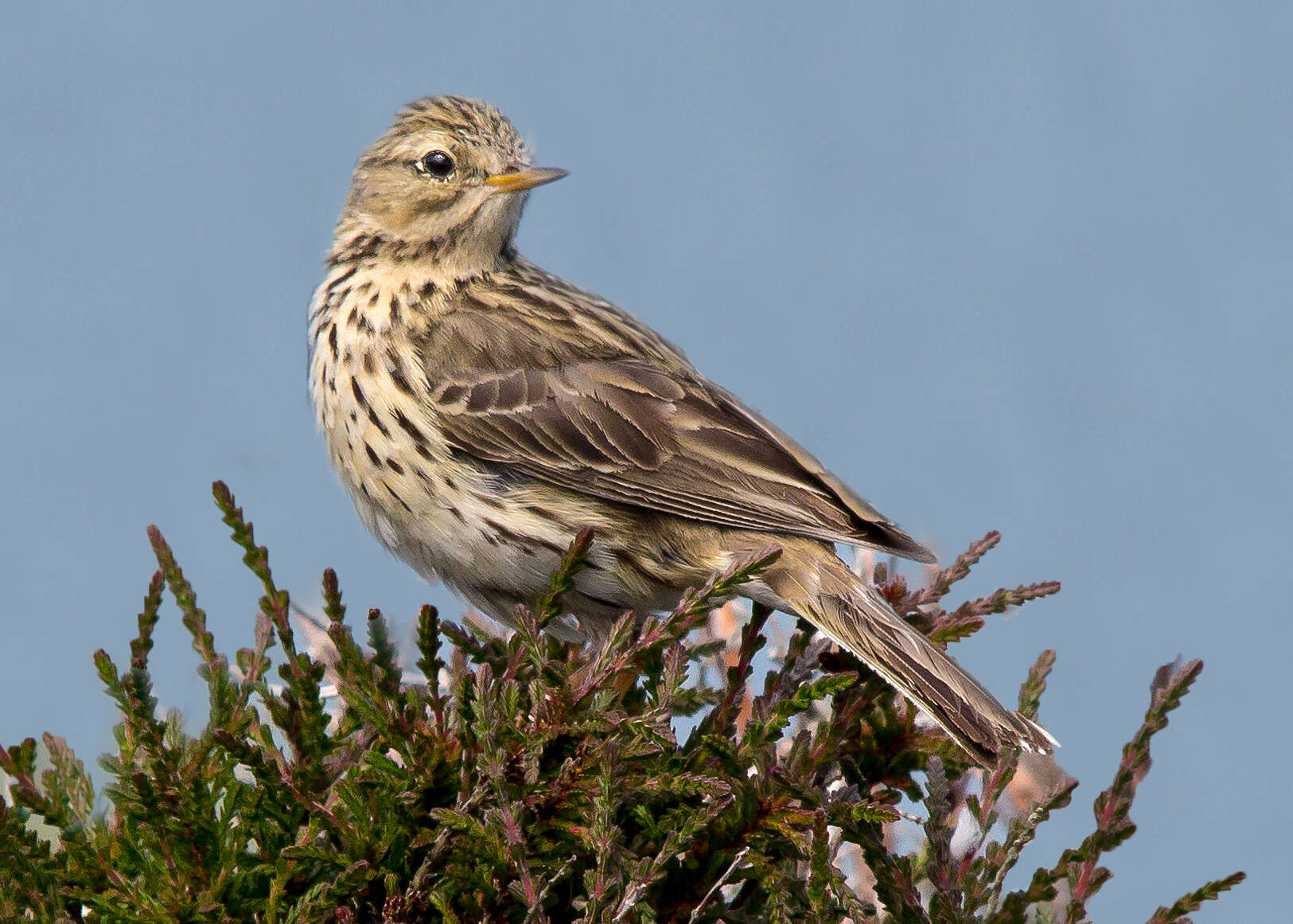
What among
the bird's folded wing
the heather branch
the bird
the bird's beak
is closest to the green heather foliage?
the heather branch

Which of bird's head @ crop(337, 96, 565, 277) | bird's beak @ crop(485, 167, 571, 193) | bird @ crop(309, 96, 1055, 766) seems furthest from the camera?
bird's head @ crop(337, 96, 565, 277)

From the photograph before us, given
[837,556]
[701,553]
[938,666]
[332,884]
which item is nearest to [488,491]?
[701,553]

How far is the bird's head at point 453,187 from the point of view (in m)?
6.45

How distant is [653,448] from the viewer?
5.65m

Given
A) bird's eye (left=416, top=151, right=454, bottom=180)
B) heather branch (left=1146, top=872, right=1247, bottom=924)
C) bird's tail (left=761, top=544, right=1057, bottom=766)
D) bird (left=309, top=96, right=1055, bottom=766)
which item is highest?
bird's eye (left=416, top=151, right=454, bottom=180)

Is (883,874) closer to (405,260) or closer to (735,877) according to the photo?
(735,877)

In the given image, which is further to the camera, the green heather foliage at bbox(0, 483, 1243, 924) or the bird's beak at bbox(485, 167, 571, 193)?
the bird's beak at bbox(485, 167, 571, 193)

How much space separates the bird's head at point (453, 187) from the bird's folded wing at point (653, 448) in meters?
0.85

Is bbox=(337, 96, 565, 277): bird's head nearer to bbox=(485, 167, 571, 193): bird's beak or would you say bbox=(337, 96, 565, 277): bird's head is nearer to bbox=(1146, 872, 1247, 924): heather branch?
bbox=(485, 167, 571, 193): bird's beak

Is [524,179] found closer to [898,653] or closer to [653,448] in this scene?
[653,448]

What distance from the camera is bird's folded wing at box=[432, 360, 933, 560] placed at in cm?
548

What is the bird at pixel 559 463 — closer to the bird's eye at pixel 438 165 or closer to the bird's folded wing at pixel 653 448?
the bird's folded wing at pixel 653 448

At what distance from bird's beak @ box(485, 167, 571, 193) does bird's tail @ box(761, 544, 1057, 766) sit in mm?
2021

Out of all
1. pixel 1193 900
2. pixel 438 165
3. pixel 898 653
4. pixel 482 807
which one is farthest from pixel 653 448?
pixel 1193 900
